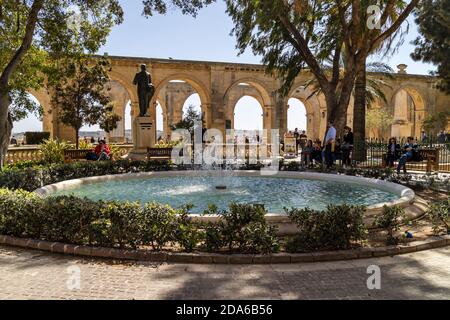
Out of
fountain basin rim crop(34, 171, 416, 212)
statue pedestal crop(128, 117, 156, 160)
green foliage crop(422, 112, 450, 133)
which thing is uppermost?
green foliage crop(422, 112, 450, 133)

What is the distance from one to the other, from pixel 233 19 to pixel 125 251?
12.9 metres

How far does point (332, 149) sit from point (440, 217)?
7493 millimetres

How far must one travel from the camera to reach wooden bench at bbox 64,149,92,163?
14500 mm

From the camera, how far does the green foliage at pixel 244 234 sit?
14.5 ft

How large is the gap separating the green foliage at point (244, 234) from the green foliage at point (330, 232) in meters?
0.28

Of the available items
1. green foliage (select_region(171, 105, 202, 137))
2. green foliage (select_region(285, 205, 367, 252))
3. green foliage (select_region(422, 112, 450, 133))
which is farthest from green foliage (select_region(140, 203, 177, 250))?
green foliage (select_region(422, 112, 450, 133))

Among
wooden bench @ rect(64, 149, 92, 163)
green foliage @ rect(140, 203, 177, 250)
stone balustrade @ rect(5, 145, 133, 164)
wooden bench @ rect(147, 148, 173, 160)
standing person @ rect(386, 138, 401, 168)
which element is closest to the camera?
green foliage @ rect(140, 203, 177, 250)

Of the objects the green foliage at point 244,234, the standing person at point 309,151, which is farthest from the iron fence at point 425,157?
the green foliage at point 244,234

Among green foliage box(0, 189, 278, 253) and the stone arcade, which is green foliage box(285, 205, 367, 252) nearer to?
green foliage box(0, 189, 278, 253)

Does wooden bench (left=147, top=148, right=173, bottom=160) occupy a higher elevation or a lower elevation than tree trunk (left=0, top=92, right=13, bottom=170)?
lower

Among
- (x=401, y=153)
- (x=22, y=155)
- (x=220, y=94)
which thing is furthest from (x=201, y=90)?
(x=401, y=153)

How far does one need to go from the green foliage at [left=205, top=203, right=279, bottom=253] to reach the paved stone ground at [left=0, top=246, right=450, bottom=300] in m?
0.33
